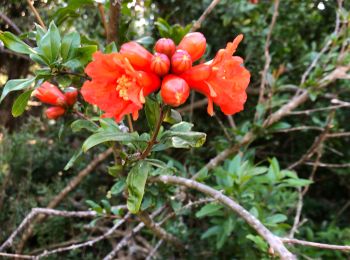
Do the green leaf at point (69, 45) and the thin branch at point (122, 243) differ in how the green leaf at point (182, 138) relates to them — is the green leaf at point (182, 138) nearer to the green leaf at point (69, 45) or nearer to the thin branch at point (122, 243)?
the green leaf at point (69, 45)

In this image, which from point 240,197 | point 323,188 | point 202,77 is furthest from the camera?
point 323,188

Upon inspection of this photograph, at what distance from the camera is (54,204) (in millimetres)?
2434

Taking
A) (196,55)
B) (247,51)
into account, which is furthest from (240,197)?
(247,51)

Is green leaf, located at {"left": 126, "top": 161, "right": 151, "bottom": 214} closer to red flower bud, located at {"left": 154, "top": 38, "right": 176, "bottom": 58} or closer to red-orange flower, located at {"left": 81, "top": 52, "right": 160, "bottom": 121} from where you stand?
red-orange flower, located at {"left": 81, "top": 52, "right": 160, "bottom": 121}

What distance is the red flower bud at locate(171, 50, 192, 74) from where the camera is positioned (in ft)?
3.41

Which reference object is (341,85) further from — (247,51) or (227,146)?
(227,146)

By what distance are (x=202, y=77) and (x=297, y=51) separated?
2.33m

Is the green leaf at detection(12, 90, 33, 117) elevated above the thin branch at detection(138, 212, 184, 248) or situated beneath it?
elevated above

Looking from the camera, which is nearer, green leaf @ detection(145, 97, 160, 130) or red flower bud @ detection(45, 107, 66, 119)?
green leaf @ detection(145, 97, 160, 130)

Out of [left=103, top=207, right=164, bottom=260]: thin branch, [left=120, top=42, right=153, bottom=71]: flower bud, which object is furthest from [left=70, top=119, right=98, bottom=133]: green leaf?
[left=103, top=207, right=164, bottom=260]: thin branch

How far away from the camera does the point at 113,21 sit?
1583 millimetres

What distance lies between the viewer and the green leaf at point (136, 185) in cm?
119

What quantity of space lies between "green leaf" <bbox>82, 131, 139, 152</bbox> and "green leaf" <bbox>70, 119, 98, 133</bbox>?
21 cm

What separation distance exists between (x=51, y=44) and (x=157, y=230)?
0.95 metres
